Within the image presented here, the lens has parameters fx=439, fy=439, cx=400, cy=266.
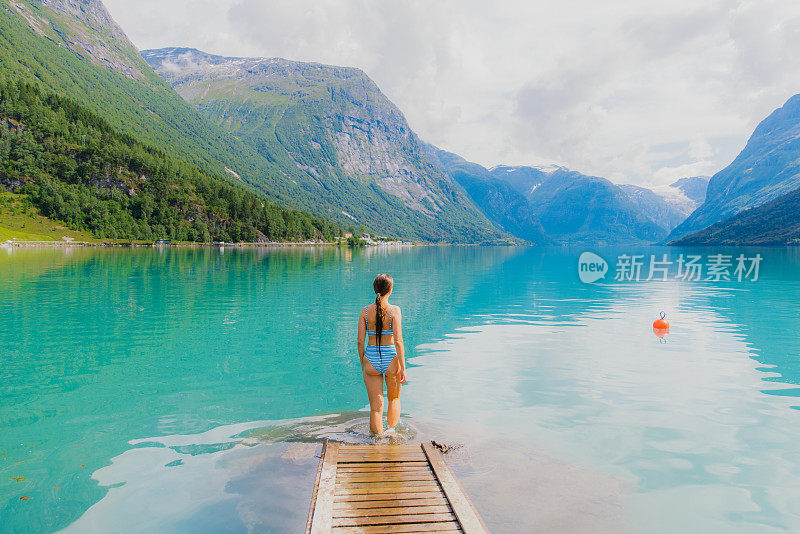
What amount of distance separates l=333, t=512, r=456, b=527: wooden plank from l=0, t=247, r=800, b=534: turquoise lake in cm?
168

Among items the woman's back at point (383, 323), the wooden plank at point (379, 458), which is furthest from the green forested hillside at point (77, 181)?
the wooden plank at point (379, 458)

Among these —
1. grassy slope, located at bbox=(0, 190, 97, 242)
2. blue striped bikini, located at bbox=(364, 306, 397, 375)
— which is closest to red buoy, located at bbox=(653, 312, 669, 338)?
blue striped bikini, located at bbox=(364, 306, 397, 375)

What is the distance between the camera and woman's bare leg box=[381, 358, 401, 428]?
1170 centimetres

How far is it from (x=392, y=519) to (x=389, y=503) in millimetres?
547

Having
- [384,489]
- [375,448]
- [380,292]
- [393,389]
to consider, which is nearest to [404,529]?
[384,489]

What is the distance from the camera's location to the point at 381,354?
11508 mm

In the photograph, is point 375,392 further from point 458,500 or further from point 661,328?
point 661,328

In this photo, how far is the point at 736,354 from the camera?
23.8 metres

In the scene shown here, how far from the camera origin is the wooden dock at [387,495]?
7.53 m

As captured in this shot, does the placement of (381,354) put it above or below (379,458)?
above

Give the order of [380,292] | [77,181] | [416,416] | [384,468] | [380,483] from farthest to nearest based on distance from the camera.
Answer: [77,181] < [416,416] < [380,292] < [384,468] < [380,483]

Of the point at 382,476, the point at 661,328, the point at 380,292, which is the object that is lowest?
the point at 382,476

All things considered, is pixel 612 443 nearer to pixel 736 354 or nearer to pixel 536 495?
pixel 536 495

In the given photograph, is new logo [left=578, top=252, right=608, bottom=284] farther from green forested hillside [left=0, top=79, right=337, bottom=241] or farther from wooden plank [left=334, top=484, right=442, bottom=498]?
green forested hillside [left=0, top=79, right=337, bottom=241]
